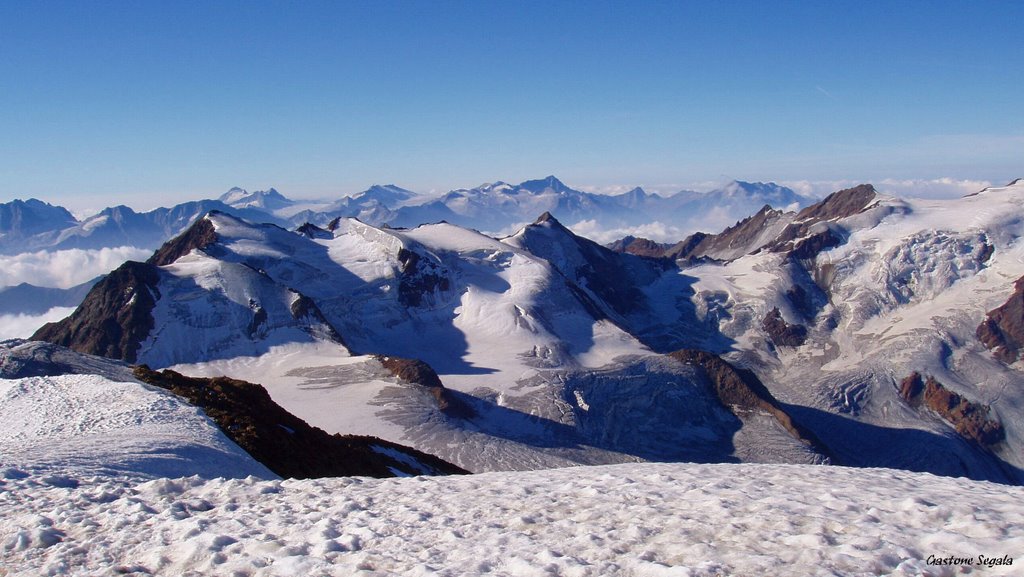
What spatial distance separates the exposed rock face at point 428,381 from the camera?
3388 inches

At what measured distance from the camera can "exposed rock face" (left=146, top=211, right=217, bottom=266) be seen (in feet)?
468

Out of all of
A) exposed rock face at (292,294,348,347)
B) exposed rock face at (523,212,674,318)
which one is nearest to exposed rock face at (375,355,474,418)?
exposed rock face at (292,294,348,347)

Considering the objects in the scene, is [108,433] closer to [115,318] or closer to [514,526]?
[514,526]

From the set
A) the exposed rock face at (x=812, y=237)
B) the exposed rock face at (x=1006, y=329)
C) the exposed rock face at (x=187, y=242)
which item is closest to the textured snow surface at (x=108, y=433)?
the exposed rock face at (x=187, y=242)

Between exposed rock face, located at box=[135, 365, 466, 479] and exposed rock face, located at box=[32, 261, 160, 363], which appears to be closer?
exposed rock face, located at box=[135, 365, 466, 479]

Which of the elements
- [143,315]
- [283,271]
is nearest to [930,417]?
[283,271]

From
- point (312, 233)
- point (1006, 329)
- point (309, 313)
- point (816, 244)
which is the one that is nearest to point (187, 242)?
point (312, 233)

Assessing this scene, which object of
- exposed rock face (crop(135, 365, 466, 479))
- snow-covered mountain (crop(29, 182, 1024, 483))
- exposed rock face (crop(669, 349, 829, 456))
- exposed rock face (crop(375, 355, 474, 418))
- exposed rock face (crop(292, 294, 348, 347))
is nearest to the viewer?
exposed rock face (crop(135, 365, 466, 479))

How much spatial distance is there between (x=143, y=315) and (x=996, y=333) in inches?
5995

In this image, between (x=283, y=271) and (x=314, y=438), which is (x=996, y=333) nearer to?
(x=283, y=271)

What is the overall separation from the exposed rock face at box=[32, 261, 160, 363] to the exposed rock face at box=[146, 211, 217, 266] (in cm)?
2702

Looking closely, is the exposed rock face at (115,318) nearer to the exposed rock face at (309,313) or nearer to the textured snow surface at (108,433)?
the exposed rock face at (309,313)

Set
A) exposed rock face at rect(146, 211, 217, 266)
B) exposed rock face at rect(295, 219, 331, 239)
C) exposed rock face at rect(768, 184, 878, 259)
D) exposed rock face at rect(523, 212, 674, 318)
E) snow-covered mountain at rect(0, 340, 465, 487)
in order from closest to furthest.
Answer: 1. snow-covered mountain at rect(0, 340, 465, 487)
2. exposed rock face at rect(146, 211, 217, 266)
3. exposed rock face at rect(295, 219, 331, 239)
4. exposed rock face at rect(523, 212, 674, 318)
5. exposed rock face at rect(768, 184, 878, 259)

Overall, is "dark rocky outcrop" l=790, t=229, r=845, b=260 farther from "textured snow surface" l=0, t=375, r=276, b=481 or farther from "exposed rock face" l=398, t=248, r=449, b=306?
"textured snow surface" l=0, t=375, r=276, b=481
